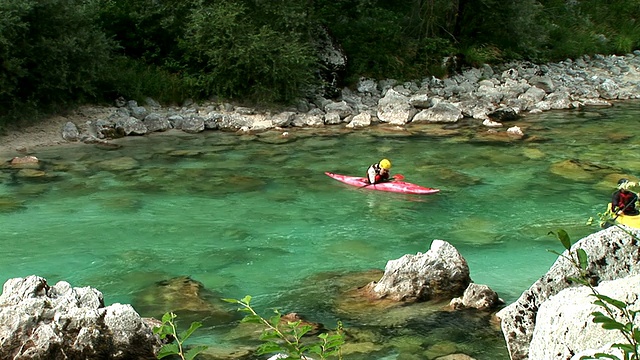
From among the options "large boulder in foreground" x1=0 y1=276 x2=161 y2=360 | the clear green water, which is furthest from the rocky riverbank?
"large boulder in foreground" x1=0 y1=276 x2=161 y2=360

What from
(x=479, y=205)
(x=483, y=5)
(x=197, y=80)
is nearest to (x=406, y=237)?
(x=479, y=205)

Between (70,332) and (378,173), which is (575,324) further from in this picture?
(378,173)

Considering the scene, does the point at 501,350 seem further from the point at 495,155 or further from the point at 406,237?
the point at 495,155

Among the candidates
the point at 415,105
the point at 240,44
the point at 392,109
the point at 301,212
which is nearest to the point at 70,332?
the point at 301,212

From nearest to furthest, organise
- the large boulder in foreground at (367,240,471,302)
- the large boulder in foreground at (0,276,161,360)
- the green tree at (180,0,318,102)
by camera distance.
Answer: the large boulder in foreground at (0,276,161,360)
the large boulder in foreground at (367,240,471,302)
the green tree at (180,0,318,102)

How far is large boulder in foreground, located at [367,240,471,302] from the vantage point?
24.8ft

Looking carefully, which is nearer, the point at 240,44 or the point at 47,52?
the point at 47,52

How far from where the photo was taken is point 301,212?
11.2 meters

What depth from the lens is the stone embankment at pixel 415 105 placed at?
668 inches

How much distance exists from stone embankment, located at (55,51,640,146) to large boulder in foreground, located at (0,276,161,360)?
32.5ft

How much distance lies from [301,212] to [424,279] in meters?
3.90

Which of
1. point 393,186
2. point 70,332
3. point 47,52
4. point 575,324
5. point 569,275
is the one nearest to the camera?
point 575,324

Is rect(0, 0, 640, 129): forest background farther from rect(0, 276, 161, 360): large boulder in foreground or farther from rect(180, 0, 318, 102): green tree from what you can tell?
rect(0, 276, 161, 360): large boulder in foreground

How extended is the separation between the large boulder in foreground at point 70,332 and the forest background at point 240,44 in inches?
380
